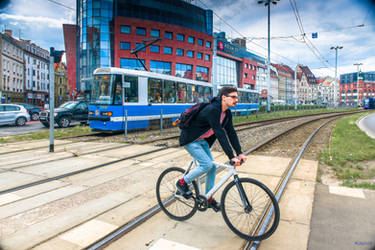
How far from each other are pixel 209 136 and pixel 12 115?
743 inches

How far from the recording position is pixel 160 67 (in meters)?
44.9

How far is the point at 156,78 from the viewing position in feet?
47.9

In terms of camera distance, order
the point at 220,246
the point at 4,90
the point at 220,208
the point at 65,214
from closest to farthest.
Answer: the point at 220,246 < the point at 220,208 < the point at 65,214 < the point at 4,90

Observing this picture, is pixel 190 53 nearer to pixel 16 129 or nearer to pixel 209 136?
pixel 16 129

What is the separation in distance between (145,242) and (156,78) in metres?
12.4

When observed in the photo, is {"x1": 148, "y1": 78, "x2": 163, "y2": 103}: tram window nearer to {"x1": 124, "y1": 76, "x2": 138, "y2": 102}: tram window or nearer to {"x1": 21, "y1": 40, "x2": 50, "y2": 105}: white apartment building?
{"x1": 124, "y1": 76, "x2": 138, "y2": 102}: tram window

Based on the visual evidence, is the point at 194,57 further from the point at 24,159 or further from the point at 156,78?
the point at 24,159

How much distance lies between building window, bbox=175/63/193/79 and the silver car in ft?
102

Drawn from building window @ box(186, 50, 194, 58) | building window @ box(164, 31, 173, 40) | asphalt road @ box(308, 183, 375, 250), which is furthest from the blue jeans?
building window @ box(186, 50, 194, 58)

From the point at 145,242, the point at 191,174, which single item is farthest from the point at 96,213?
the point at 191,174

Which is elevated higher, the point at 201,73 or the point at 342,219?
the point at 201,73

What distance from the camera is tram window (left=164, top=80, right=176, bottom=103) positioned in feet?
50.7

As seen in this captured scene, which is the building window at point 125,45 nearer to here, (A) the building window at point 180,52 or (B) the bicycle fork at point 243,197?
(A) the building window at point 180,52

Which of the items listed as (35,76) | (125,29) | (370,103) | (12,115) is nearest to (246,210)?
(12,115)
